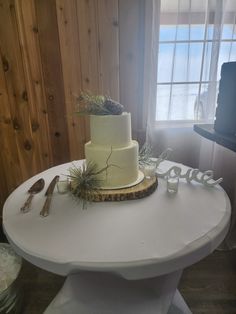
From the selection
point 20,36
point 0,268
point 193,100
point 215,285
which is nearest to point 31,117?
point 20,36

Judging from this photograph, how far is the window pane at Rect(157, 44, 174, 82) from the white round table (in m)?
0.84

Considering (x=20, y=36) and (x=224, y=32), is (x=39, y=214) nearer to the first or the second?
(x=20, y=36)

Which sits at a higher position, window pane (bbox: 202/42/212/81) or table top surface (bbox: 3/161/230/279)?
window pane (bbox: 202/42/212/81)

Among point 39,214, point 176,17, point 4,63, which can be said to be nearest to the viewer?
point 39,214

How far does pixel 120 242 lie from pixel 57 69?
1.24m

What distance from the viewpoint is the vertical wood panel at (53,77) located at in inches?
55.5

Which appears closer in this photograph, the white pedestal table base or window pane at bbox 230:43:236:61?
the white pedestal table base

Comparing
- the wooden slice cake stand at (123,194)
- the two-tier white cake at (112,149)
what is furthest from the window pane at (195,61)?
the wooden slice cake stand at (123,194)

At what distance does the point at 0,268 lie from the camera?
1193 mm

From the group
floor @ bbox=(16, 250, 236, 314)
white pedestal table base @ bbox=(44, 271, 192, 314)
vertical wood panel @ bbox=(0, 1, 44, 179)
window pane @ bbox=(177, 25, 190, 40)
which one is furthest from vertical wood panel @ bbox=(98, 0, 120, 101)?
floor @ bbox=(16, 250, 236, 314)

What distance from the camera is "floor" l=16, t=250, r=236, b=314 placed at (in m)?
1.24

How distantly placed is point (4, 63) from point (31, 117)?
365 millimetres

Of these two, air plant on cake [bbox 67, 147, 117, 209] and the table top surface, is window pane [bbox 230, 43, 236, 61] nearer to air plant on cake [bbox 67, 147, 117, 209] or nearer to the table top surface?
the table top surface

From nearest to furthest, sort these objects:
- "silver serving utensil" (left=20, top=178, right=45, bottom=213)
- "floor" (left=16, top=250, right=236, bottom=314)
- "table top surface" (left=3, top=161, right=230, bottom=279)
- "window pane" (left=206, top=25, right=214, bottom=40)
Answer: "table top surface" (left=3, top=161, right=230, bottom=279) → "silver serving utensil" (left=20, top=178, right=45, bottom=213) → "floor" (left=16, top=250, right=236, bottom=314) → "window pane" (left=206, top=25, right=214, bottom=40)
